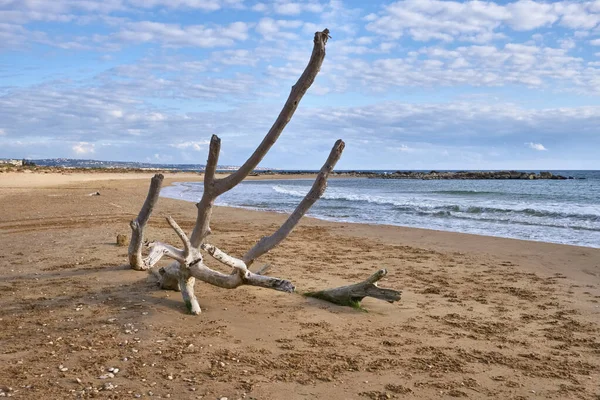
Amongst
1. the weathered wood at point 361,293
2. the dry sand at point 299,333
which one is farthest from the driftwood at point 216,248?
the weathered wood at point 361,293

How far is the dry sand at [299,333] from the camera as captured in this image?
4523mm

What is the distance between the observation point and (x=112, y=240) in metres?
11.5

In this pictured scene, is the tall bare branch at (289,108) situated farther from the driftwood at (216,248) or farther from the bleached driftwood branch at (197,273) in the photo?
the bleached driftwood branch at (197,273)

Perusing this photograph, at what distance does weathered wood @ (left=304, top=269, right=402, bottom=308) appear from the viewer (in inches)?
269

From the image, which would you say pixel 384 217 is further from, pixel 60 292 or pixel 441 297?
pixel 60 292

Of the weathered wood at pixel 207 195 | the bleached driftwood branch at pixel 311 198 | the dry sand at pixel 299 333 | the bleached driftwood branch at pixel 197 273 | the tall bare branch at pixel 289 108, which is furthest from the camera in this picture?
the bleached driftwood branch at pixel 311 198

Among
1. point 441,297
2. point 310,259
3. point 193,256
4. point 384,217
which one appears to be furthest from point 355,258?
point 384,217

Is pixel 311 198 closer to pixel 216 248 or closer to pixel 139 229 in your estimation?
pixel 216 248

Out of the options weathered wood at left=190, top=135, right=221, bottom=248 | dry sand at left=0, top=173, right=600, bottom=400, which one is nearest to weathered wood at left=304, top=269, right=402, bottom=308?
dry sand at left=0, top=173, right=600, bottom=400

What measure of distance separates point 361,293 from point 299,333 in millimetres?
1371

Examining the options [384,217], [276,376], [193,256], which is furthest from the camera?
[384,217]

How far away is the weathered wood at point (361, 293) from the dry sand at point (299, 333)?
0.19 meters

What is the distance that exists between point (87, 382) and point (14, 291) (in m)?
3.55

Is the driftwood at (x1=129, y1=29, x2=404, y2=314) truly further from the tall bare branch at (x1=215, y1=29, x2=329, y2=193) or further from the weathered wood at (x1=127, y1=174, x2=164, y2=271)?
the weathered wood at (x1=127, y1=174, x2=164, y2=271)
